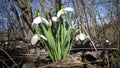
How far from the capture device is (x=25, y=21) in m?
5.01

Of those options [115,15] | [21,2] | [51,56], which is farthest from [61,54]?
[115,15]

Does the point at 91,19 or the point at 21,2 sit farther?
the point at 91,19

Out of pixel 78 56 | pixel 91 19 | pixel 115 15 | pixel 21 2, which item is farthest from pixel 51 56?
pixel 115 15

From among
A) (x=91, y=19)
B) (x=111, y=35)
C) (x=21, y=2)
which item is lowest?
(x=111, y=35)

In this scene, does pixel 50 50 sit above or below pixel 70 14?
below

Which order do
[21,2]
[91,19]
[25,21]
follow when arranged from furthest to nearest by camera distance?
[91,19] < [25,21] < [21,2]

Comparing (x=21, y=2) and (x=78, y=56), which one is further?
(x=21, y=2)

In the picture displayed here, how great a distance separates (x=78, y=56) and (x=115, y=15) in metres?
4.73

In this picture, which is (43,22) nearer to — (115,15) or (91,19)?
(91,19)

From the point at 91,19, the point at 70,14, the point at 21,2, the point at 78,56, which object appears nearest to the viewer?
→ the point at 78,56

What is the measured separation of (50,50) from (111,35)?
5.15m

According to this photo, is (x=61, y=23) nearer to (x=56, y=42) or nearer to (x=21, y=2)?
(x=56, y=42)

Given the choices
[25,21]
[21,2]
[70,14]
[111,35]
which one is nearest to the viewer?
[70,14]

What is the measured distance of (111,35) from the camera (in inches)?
272
